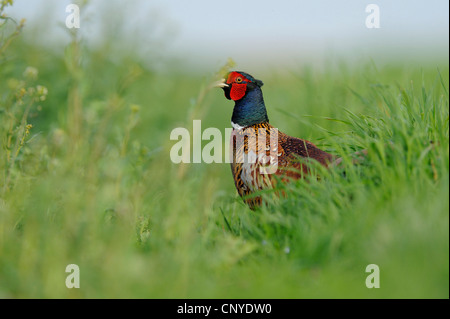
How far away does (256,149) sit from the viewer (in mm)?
4062

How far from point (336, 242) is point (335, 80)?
14.6 ft

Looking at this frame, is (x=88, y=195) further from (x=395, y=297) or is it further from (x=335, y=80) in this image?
(x=335, y=80)

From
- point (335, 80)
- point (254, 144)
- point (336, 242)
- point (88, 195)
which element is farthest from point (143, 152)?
point (335, 80)

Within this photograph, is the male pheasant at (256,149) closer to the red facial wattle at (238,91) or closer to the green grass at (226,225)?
the red facial wattle at (238,91)

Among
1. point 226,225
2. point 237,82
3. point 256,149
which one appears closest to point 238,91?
point 237,82

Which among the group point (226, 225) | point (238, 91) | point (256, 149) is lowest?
point (226, 225)

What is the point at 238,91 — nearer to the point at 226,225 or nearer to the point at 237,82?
the point at 237,82

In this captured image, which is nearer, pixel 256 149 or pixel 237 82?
pixel 256 149

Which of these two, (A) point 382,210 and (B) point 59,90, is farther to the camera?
(B) point 59,90

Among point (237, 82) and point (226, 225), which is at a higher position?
point (237, 82)

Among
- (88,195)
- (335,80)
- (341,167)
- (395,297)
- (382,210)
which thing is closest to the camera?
(395,297)

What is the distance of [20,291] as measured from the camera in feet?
9.04

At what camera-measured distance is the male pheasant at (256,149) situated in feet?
12.8

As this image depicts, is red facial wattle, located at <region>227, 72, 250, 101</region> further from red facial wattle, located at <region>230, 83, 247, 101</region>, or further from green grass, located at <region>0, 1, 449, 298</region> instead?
green grass, located at <region>0, 1, 449, 298</region>
